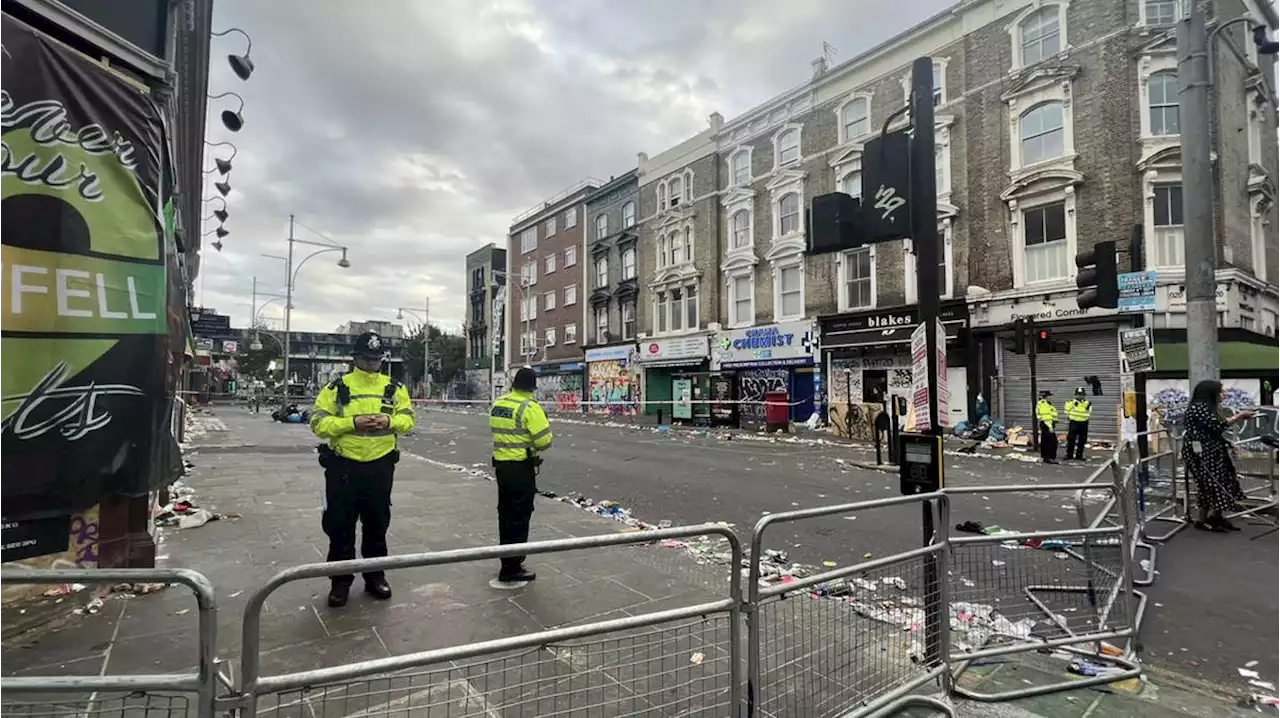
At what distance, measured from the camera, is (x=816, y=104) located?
27.5 metres

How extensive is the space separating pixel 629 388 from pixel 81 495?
32.9 meters

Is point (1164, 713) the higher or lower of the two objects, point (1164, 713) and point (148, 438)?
the lower

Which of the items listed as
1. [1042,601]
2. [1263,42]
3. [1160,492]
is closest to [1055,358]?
[1263,42]

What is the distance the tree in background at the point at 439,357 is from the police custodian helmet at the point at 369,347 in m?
59.2

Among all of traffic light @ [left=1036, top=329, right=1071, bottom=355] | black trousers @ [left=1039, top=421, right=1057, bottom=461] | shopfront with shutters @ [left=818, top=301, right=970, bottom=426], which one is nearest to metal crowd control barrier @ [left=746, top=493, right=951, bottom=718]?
black trousers @ [left=1039, top=421, right=1057, bottom=461]

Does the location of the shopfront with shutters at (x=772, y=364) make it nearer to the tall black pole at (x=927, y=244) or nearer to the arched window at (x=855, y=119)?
the arched window at (x=855, y=119)

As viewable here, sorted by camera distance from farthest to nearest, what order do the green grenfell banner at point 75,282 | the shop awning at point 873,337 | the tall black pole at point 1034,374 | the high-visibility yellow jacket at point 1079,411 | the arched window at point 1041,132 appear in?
the shop awning at point 873,337
the arched window at point 1041,132
the tall black pole at point 1034,374
the high-visibility yellow jacket at point 1079,411
the green grenfell banner at point 75,282

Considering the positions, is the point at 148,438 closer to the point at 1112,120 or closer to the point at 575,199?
the point at 1112,120

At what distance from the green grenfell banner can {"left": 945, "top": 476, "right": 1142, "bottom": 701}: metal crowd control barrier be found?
17.9 feet

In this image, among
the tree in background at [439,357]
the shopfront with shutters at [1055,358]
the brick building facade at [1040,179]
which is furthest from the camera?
the tree in background at [439,357]

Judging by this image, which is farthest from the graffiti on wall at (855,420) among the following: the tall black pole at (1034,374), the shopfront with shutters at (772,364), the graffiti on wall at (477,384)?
the graffiti on wall at (477,384)

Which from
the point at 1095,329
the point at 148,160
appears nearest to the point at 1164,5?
the point at 1095,329

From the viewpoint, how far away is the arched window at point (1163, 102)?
59.9 ft

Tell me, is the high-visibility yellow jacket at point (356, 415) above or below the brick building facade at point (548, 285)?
below
